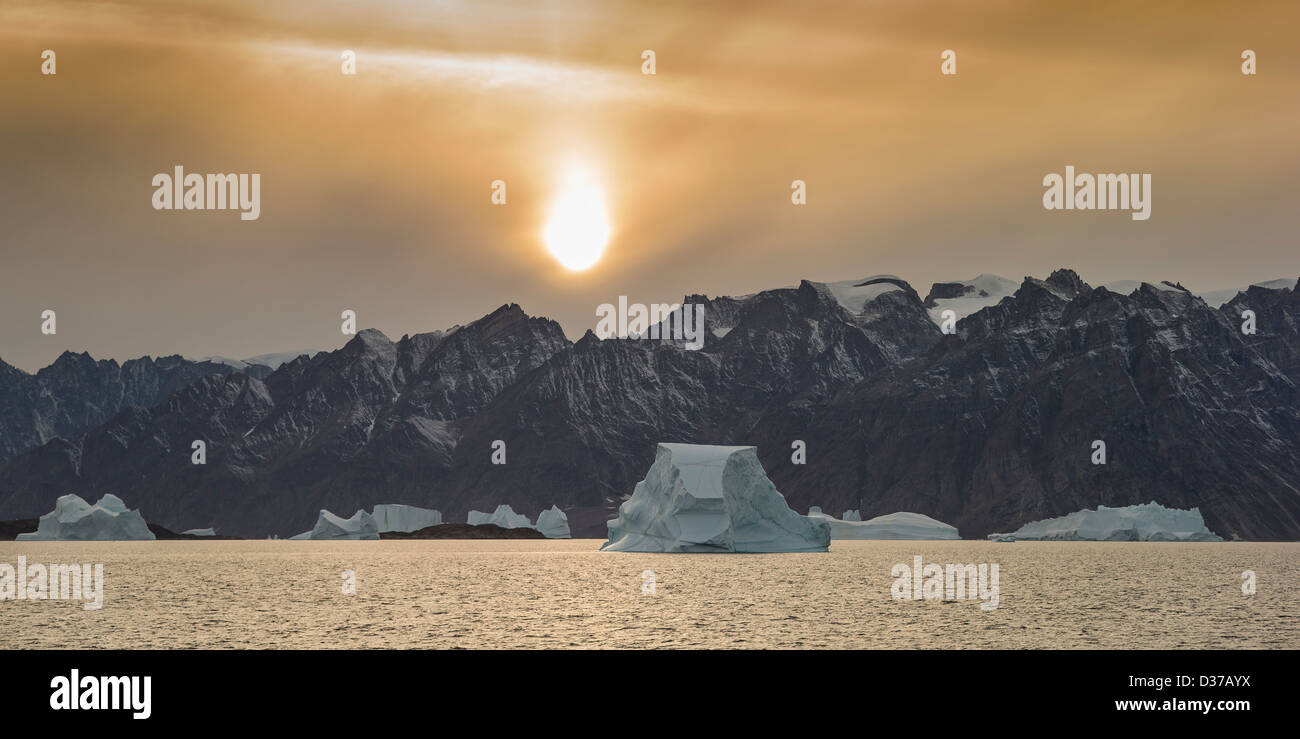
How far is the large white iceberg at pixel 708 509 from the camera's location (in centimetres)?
14950

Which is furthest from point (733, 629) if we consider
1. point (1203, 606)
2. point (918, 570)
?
point (918, 570)

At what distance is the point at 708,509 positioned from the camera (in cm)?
15075

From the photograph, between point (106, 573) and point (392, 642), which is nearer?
point (392, 642)

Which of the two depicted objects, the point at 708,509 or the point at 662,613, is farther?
the point at 708,509

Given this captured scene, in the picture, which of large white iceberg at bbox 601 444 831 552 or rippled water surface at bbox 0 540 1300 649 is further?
large white iceberg at bbox 601 444 831 552

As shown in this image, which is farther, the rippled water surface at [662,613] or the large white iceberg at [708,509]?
the large white iceberg at [708,509]

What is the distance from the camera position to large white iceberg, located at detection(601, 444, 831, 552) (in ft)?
490

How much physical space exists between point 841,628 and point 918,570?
89.5 meters

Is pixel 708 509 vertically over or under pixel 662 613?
over
